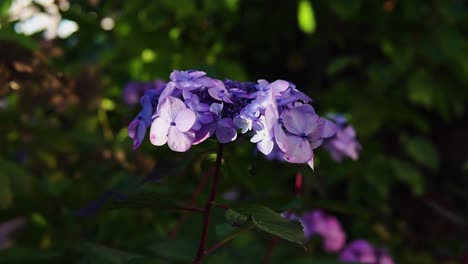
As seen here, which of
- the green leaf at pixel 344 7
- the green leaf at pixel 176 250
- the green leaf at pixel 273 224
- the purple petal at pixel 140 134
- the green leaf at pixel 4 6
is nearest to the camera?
the green leaf at pixel 273 224

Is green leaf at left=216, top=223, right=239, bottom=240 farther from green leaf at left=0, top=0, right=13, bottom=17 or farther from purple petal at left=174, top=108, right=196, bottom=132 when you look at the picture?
green leaf at left=0, top=0, right=13, bottom=17

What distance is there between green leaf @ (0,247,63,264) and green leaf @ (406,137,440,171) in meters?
2.04

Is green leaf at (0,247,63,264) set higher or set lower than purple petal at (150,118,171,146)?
lower

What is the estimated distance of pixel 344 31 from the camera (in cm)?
335

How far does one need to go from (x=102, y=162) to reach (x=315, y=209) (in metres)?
0.72

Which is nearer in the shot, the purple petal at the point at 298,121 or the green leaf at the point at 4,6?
the purple petal at the point at 298,121

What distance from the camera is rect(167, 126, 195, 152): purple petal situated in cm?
106

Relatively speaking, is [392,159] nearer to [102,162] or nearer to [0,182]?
[102,162]

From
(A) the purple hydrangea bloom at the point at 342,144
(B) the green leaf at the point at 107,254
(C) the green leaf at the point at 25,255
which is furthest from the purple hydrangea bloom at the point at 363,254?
(C) the green leaf at the point at 25,255

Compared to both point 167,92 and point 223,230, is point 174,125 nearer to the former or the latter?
point 167,92

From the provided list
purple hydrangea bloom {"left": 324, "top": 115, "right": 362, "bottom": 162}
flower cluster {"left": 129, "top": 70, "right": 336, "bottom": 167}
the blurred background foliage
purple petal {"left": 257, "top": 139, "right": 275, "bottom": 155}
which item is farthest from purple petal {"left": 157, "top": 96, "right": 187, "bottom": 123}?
the blurred background foliage

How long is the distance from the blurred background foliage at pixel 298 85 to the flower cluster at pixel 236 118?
897mm

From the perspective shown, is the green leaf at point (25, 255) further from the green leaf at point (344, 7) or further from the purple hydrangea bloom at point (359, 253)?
the green leaf at point (344, 7)

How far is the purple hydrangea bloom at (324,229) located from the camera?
235 cm
